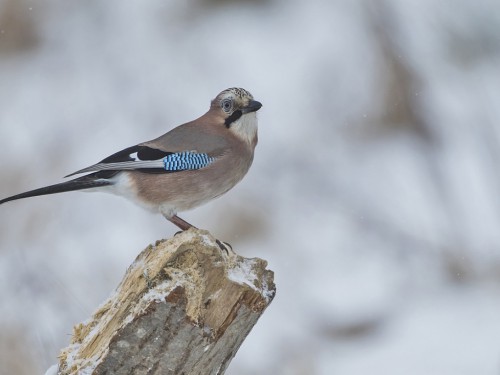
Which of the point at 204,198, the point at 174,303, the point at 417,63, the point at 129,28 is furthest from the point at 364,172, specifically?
the point at 174,303

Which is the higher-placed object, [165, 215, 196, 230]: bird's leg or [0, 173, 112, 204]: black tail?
[165, 215, 196, 230]: bird's leg

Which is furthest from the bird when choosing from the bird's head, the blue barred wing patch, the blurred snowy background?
the blurred snowy background

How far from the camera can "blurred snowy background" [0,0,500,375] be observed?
25.7 ft

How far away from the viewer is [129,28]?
11359mm

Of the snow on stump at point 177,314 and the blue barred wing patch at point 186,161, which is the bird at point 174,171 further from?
the snow on stump at point 177,314

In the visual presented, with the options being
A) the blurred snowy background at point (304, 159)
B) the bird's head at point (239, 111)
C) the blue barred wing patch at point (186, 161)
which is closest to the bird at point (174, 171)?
the blue barred wing patch at point (186, 161)

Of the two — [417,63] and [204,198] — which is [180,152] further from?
[417,63]

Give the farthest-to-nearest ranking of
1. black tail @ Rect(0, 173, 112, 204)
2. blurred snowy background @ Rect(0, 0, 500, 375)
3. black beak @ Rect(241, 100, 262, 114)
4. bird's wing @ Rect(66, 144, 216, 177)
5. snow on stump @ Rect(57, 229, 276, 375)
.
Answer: blurred snowy background @ Rect(0, 0, 500, 375), black beak @ Rect(241, 100, 262, 114), bird's wing @ Rect(66, 144, 216, 177), black tail @ Rect(0, 173, 112, 204), snow on stump @ Rect(57, 229, 276, 375)

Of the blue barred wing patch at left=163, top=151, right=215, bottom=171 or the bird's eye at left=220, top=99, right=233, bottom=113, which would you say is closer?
the blue barred wing patch at left=163, top=151, right=215, bottom=171

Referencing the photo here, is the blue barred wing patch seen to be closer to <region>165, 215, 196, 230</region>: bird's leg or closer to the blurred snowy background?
<region>165, 215, 196, 230</region>: bird's leg

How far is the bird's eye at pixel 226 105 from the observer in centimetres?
557

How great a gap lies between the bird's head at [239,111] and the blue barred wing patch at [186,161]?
0.42 meters

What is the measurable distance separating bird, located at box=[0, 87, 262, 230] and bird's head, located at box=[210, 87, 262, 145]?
134 mm

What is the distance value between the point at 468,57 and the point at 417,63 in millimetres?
569
